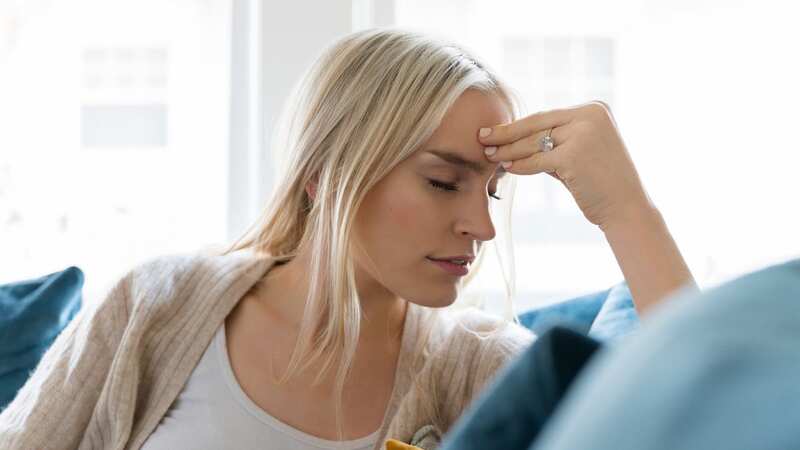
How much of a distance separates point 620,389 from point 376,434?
1336 mm

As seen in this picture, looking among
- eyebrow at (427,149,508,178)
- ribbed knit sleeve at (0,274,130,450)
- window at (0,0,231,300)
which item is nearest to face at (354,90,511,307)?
eyebrow at (427,149,508,178)

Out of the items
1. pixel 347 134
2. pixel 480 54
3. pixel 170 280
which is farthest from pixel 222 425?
pixel 480 54

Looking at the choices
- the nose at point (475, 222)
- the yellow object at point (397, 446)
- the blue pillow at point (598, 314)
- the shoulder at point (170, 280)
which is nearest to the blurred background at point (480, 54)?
the blue pillow at point (598, 314)

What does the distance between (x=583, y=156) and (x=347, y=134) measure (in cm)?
37

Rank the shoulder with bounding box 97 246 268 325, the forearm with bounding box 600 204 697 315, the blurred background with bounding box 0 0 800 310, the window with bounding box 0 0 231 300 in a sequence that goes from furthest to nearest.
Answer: the window with bounding box 0 0 231 300 < the blurred background with bounding box 0 0 800 310 < the shoulder with bounding box 97 246 268 325 < the forearm with bounding box 600 204 697 315

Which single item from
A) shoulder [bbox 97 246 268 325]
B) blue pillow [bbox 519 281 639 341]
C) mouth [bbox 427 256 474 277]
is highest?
mouth [bbox 427 256 474 277]

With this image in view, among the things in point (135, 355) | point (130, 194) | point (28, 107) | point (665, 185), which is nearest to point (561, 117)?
point (135, 355)

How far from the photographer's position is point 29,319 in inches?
73.1

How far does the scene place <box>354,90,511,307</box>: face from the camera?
158cm

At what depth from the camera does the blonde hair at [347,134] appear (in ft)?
5.21

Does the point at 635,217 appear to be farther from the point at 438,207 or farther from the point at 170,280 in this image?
the point at 170,280

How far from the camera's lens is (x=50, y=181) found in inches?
109

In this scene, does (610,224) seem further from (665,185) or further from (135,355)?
(665,185)

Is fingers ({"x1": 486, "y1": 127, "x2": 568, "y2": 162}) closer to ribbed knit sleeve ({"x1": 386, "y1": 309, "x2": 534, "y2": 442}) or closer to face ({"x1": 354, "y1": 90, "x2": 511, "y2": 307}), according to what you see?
face ({"x1": 354, "y1": 90, "x2": 511, "y2": 307})
